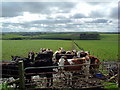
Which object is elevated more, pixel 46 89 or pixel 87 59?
pixel 87 59

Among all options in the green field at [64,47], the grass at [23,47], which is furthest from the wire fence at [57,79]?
the grass at [23,47]

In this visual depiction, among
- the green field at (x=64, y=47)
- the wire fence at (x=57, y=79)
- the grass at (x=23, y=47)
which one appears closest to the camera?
the wire fence at (x=57, y=79)

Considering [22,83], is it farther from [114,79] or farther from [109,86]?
[114,79]

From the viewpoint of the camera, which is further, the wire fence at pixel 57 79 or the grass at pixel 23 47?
the grass at pixel 23 47

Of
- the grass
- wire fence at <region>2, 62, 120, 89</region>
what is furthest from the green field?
wire fence at <region>2, 62, 120, 89</region>

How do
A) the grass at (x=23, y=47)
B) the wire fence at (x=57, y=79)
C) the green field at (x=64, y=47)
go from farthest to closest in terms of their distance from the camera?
the grass at (x=23, y=47), the green field at (x=64, y=47), the wire fence at (x=57, y=79)

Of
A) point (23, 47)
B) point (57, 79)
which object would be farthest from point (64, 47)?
point (57, 79)

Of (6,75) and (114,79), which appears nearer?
(6,75)

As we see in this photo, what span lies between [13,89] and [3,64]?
2530 mm

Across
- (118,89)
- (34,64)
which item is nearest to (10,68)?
(34,64)

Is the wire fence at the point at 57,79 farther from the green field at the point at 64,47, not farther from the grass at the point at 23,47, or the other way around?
the grass at the point at 23,47

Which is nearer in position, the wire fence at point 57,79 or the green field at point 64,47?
the wire fence at point 57,79

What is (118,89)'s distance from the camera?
6.80 meters

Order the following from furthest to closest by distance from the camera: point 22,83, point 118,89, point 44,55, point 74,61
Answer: point 44,55 → point 74,61 → point 118,89 → point 22,83
